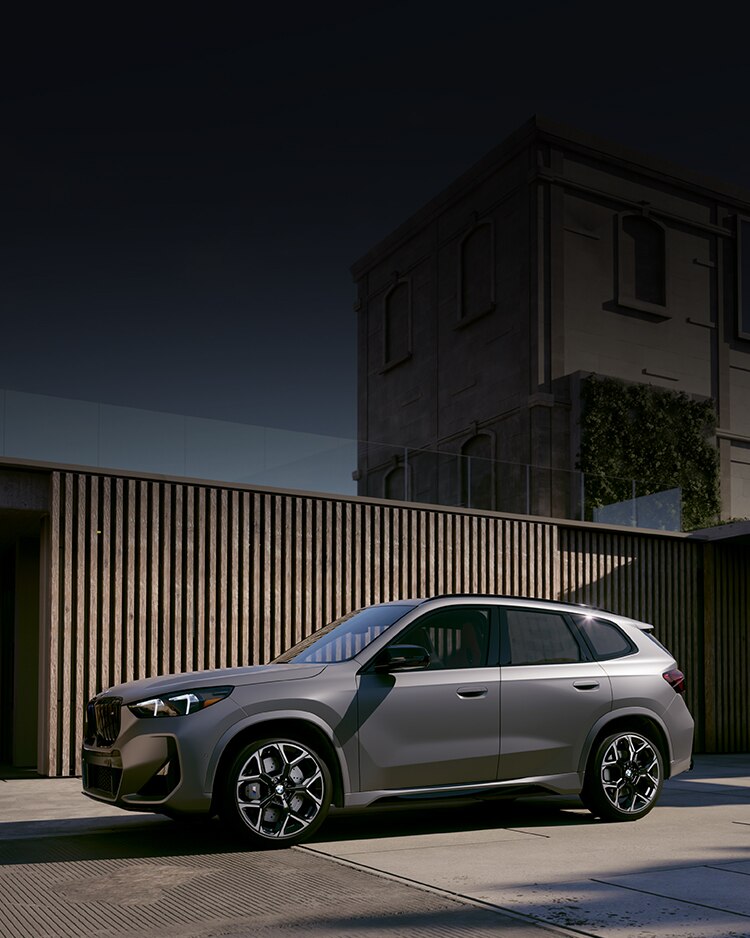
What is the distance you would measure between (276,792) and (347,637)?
4.68 feet

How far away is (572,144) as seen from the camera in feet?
Result: 93.1

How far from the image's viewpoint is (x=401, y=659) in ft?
25.4

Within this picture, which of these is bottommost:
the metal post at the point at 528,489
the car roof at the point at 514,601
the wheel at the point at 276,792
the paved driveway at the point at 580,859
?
the paved driveway at the point at 580,859

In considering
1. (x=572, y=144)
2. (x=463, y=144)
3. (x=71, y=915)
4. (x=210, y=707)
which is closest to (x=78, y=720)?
(x=210, y=707)

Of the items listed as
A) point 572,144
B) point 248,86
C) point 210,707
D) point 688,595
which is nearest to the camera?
point 210,707

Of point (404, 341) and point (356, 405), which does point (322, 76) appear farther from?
point (356, 405)

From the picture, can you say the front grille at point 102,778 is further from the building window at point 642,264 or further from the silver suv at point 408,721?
the building window at point 642,264

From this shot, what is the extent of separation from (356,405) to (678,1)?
1460cm

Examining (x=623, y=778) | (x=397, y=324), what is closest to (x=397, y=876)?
(x=623, y=778)

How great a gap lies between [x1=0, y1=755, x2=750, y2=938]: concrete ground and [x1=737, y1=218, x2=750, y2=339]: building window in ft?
78.9

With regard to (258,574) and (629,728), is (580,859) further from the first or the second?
(258,574)

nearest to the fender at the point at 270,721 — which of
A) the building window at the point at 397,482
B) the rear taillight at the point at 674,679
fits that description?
the rear taillight at the point at 674,679

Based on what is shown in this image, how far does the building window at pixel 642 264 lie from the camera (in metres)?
29.2

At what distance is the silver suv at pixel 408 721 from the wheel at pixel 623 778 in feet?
0.04
